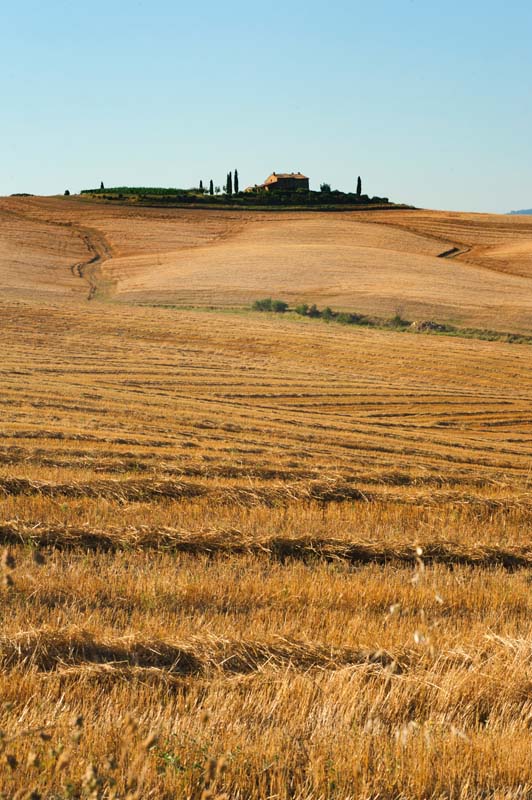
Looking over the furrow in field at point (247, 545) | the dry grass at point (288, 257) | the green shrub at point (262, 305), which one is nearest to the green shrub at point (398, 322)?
the dry grass at point (288, 257)

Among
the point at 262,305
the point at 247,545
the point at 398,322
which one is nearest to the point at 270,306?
Answer: the point at 262,305

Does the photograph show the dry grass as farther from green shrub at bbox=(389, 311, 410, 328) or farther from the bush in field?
the bush in field

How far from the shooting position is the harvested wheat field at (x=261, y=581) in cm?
459

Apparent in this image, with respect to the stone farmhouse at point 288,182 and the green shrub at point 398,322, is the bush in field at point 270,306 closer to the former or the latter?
the green shrub at point 398,322

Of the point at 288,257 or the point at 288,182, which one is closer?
the point at 288,257

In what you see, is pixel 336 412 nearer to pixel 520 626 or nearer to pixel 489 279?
pixel 520 626

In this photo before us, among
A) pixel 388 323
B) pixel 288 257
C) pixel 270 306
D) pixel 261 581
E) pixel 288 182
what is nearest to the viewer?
pixel 261 581

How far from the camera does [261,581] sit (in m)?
7.82

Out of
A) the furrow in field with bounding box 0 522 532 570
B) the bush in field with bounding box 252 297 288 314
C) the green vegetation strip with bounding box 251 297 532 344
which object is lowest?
the green vegetation strip with bounding box 251 297 532 344

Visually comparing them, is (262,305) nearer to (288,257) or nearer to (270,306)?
(270,306)

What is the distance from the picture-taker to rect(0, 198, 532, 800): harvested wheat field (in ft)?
15.1

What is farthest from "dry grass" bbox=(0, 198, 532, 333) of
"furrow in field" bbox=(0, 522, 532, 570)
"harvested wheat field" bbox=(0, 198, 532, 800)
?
"furrow in field" bbox=(0, 522, 532, 570)

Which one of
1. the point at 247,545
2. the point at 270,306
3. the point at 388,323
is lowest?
the point at 388,323

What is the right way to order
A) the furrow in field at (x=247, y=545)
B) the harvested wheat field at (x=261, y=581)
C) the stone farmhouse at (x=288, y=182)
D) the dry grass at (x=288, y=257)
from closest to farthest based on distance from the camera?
the harvested wheat field at (x=261, y=581), the furrow in field at (x=247, y=545), the dry grass at (x=288, y=257), the stone farmhouse at (x=288, y=182)
